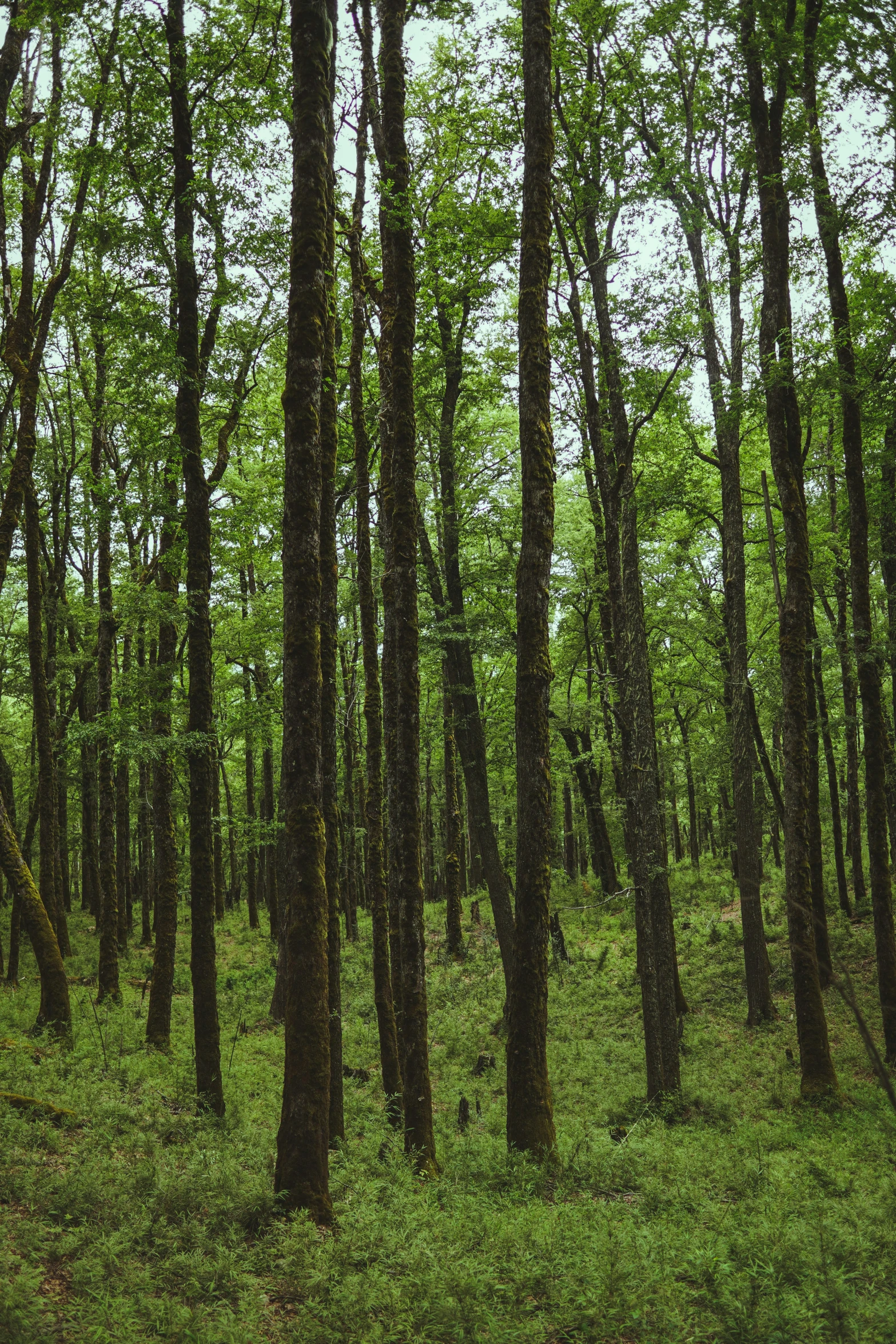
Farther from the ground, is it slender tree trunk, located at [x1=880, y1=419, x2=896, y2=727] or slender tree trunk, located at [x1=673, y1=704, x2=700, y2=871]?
slender tree trunk, located at [x1=880, y1=419, x2=896, y2=727]

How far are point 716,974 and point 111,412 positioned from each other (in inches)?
717

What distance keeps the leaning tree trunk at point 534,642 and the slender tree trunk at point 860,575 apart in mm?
5116

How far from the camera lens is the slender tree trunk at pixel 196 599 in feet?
33.6

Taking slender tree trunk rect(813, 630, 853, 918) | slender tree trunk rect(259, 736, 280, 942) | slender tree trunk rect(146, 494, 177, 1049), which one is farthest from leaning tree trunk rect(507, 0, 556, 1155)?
slender tree trunk rect(259, 736, 280, 942)

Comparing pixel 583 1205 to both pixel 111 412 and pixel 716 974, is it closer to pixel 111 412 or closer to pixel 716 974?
pixel 716 974

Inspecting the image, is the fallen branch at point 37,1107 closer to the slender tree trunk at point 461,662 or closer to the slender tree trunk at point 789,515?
the slender tree trunk at point 461,662

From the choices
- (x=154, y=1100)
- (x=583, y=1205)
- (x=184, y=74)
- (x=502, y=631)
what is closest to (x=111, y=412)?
(x=184, y=74)

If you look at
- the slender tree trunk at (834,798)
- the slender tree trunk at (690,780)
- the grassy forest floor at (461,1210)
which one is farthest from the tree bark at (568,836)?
the grassy forest floor at (461,1210)

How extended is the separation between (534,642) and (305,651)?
9.32 feet

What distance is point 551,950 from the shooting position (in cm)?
2152

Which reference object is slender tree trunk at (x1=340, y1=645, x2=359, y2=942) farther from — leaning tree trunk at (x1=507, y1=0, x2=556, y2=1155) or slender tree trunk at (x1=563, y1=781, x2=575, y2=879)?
slender tree trunk at (x1=563, y1=781, x2=575, y2=879)

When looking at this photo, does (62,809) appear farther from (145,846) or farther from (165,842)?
(165,842)

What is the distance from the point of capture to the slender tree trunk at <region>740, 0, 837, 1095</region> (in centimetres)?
1135

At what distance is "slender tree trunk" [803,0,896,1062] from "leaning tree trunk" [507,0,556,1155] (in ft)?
16.8
